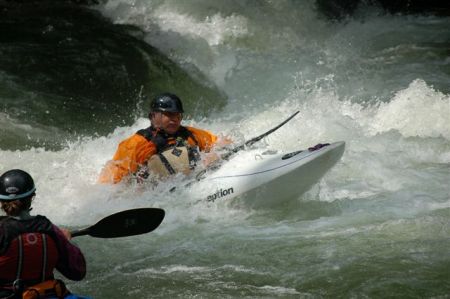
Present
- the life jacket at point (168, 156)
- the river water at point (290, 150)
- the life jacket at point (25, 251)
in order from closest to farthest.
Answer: the life jacket at point (25, 251), the river water at point (290, 150), the life jacket at point (168, 156)

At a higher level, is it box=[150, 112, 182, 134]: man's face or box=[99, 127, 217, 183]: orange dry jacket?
box=[150, 112, 182, 134]: man's face

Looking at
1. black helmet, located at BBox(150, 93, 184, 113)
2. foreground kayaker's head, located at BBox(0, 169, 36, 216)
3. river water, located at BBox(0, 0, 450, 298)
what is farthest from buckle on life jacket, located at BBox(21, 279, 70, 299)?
black helmet, located at BBox(150, 93, 184, 113)

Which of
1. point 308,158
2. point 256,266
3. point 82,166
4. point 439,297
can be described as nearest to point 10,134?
point 82,166

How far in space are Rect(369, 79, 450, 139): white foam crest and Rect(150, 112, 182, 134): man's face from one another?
303cm

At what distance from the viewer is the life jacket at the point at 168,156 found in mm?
5551

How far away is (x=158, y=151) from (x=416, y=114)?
351cm

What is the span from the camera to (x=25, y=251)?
115 inches

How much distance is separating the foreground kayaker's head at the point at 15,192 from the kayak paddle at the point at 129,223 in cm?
70

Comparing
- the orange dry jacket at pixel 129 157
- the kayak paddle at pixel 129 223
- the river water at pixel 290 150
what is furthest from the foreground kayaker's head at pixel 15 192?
the orange dry jacket at pixel 129 157

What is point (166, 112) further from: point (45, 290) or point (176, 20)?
point (176, 20)

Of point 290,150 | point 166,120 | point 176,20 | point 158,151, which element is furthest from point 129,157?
point 176,20

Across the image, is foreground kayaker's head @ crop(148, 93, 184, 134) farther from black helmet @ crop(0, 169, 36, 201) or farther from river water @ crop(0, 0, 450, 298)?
black helmet @ crop(0, 169, 36, 201)

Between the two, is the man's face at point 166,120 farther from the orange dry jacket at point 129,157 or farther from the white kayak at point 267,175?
the white kayak at point 267,175

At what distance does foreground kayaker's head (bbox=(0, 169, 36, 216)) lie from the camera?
9.62ft
